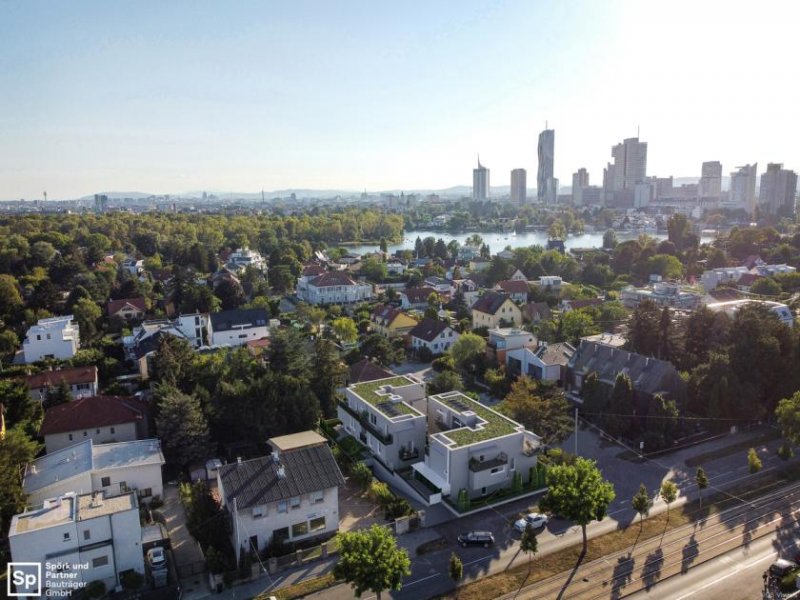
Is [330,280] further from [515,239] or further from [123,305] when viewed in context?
[515,239]

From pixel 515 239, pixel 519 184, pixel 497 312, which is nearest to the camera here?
pixel 497 312

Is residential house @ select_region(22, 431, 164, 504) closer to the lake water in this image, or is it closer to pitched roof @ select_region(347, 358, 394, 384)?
pitched roof @ select_region(347, 358, 394, 384)

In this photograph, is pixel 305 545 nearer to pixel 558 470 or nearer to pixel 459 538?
pixel 459 538

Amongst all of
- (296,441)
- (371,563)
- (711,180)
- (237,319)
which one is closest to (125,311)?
(237,319)

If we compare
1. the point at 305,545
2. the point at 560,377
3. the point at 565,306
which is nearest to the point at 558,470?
the point at 305,545

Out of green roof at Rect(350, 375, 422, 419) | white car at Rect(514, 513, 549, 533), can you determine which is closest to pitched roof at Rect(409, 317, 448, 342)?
green roof at Rect(350, 375, 422, 419)

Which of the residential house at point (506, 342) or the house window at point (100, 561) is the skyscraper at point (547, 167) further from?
the house window at point (100, 561)
